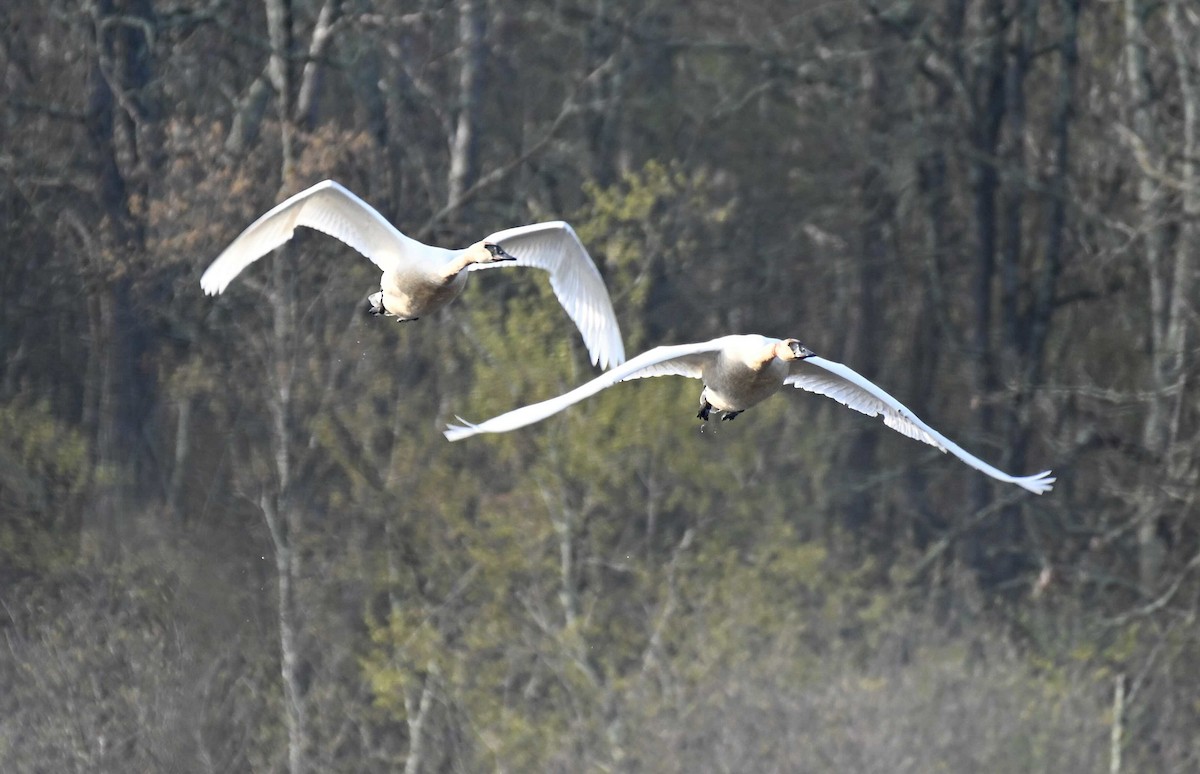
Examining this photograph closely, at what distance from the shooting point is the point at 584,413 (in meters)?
24.5

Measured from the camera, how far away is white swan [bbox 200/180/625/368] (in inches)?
485

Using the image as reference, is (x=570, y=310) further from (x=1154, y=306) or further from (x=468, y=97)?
(x=468, y=97)

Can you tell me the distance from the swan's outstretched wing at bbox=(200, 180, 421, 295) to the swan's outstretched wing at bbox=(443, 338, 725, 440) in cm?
178

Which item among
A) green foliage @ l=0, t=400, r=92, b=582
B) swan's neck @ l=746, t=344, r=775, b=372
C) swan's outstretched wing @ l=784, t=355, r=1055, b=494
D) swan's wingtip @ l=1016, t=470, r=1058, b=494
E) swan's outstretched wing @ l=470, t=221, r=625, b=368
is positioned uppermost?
swan's outstretched wing @ l=470, t=221, r=625, b=368

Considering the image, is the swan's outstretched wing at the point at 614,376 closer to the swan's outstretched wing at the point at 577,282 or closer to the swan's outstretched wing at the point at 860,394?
the swan's outstretched wing at the point at 860,394

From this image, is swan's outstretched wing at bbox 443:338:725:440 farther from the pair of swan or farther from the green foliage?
the green foliage

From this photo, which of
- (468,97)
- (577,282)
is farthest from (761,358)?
(468,97)

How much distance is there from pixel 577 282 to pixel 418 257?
1515 millimetres

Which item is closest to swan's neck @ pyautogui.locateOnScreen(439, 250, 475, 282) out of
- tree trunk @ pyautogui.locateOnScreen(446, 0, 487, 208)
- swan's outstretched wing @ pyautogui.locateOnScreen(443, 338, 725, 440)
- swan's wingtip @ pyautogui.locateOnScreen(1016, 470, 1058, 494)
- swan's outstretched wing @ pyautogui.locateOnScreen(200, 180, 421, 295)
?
swan's outstretched wing @ pyautogui.locateOnScreen(200, 180, 421, 295)

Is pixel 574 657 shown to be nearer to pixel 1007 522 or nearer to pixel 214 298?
pixel 214 298

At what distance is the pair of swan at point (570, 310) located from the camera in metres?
11.2

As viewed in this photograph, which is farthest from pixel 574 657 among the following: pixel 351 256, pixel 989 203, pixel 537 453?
pixel 989 203

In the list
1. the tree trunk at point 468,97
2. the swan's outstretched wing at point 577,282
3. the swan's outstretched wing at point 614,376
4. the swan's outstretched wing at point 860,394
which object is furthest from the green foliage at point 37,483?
the swan's outstretched wing at point 614,376

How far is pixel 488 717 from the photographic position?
22578 millimetres
